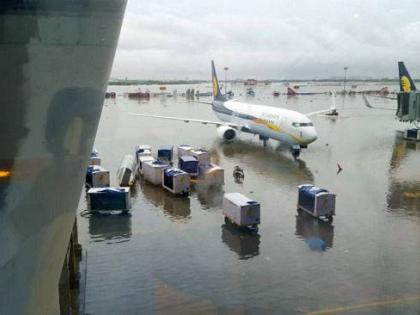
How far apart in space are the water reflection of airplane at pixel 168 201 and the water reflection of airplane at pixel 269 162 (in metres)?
8.92

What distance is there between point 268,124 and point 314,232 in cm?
2246

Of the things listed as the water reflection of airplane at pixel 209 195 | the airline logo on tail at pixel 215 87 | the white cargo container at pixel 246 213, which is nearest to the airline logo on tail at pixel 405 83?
the airline logo on tail at pixel 215 87

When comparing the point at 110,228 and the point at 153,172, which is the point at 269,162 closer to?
the point at 153,172

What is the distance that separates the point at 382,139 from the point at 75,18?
53.3 meters

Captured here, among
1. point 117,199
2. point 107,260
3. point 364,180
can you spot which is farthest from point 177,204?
point 364,180

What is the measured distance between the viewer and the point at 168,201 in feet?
87.6

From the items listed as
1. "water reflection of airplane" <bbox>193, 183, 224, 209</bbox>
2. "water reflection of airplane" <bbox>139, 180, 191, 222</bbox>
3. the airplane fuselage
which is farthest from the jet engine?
"water reflection of airplane" <bbox>139, 180, 191, 222</bbox>

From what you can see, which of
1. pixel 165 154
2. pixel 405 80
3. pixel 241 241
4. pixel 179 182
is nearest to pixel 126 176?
pixel 179 182

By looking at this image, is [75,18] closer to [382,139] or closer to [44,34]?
[44,34]

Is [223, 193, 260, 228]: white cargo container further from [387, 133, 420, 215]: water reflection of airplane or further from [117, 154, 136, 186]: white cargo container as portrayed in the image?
[117, 154, 136, 186]: white cargo container

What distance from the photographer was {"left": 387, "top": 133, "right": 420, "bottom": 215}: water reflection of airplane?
2597 cm

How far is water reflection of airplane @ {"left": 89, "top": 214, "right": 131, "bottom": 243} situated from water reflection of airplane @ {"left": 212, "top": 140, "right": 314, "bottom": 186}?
1354 centimetres

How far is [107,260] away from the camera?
58.9ft

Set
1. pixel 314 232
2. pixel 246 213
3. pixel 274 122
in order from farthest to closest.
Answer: pixel 274 122, pixel 314 232, pixel 246 213
